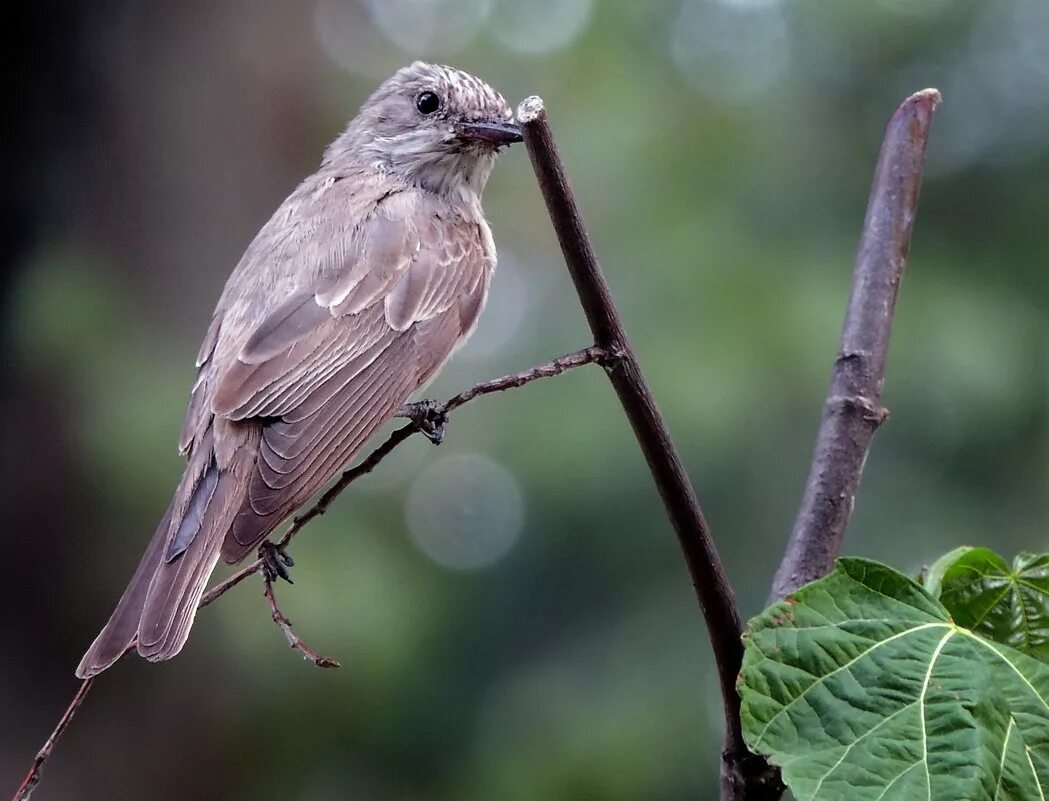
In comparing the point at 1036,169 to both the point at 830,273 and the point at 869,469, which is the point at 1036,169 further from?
the point at 869,469

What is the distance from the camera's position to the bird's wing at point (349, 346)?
245 centimetres

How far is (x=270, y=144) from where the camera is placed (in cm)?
532

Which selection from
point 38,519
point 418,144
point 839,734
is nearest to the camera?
point 839,734

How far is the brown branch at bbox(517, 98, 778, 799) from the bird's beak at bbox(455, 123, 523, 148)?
4.77ft

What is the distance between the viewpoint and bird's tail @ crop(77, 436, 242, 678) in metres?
1.96

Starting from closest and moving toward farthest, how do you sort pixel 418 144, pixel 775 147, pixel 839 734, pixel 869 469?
1. pixel 839 734
2. pixel 418 144
3. pixel 869 469
4. pixel 775 147

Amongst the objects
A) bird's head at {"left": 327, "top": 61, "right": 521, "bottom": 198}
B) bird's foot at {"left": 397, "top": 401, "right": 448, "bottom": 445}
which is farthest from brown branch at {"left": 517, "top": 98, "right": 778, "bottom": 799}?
bird's head at {"left": 327, "top": 61, "right": 521, "bottom": 198}

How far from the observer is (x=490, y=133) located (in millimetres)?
3271

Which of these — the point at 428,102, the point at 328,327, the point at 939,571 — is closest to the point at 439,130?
the point at 428,102

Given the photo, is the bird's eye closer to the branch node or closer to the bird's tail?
the bird's tail

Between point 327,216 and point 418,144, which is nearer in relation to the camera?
point 327,216

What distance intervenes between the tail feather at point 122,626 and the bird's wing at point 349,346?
0.57ft

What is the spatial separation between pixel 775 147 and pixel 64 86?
3.18 meters

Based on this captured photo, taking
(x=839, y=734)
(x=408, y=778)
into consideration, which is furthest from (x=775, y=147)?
(x=839, y=734)
